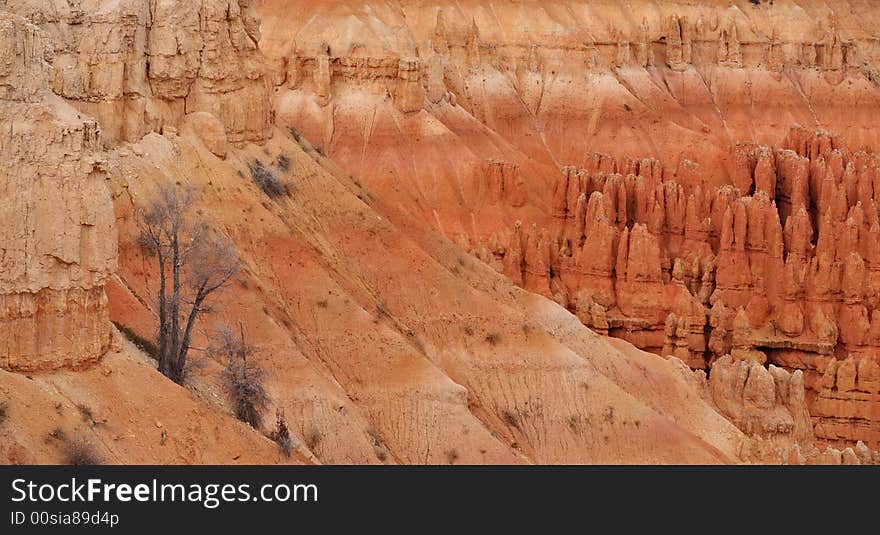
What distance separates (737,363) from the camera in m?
66.1

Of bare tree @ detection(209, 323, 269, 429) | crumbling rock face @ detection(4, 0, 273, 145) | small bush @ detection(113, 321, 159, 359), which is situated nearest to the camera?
small bush @ detection(113, 321, 159, 359)

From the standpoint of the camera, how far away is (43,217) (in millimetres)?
37000

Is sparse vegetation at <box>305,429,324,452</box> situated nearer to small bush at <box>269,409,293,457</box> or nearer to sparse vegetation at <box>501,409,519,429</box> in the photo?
small bush at <box>269,409,293,457</box>

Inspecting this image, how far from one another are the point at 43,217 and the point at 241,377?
353 inches

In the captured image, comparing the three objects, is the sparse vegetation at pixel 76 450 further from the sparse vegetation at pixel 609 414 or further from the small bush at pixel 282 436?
the sparse vegetation at pixel 609 414

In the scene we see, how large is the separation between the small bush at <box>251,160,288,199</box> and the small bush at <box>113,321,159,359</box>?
1254 centimetres

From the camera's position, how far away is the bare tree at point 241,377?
44.1 m

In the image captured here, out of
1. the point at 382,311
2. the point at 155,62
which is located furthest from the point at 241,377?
the point at 382,311

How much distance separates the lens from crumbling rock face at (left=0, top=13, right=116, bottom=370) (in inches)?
1448

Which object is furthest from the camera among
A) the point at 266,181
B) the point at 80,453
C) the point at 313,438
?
the point at 266,181

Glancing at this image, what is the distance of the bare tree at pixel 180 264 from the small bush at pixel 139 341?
23 centimetres

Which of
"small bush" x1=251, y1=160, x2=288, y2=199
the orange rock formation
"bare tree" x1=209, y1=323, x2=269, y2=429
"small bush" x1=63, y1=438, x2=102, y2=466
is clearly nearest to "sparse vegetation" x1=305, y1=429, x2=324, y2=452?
the orange rock formation

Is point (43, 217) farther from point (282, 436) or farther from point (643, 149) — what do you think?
point (643, 149)

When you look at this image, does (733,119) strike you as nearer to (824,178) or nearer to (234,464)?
(824,178)
